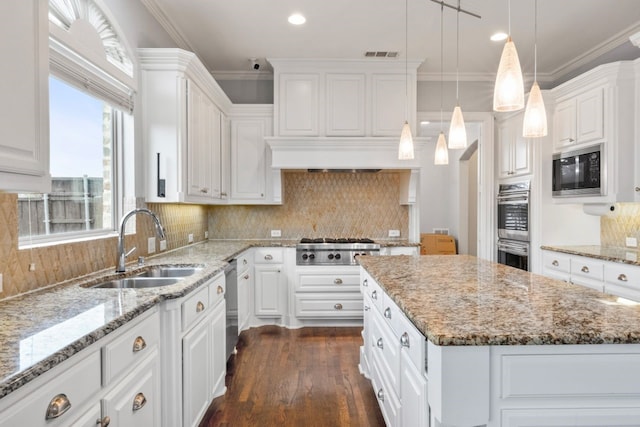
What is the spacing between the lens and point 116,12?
2455 mm

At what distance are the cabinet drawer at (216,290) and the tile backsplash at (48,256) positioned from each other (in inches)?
25.1

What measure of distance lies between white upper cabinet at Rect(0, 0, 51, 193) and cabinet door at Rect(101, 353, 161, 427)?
2.44 ft

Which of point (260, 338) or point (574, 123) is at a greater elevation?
point (574, 123)

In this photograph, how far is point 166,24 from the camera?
10.4 feet

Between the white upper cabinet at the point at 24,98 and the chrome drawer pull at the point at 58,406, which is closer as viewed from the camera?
the chrome drawer pull at the point at 58,406

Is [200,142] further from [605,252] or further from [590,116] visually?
[605,252]

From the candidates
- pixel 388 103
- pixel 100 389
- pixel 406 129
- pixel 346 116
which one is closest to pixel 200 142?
pixel 346 116

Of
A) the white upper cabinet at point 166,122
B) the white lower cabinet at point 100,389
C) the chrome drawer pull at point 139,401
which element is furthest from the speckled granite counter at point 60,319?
the white upper cabinet at point 166,122

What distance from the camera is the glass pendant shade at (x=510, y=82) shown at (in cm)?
154

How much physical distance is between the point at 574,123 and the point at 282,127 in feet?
9.23

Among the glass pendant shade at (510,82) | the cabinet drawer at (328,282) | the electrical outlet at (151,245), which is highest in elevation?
the glass pendant shade at (510,82)

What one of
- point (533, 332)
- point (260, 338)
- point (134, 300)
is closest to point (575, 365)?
point (533, 332)

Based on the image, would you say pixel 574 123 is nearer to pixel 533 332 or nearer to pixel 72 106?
pixel 533 332

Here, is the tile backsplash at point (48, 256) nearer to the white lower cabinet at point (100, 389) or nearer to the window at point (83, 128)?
the window at point (83, 128)
